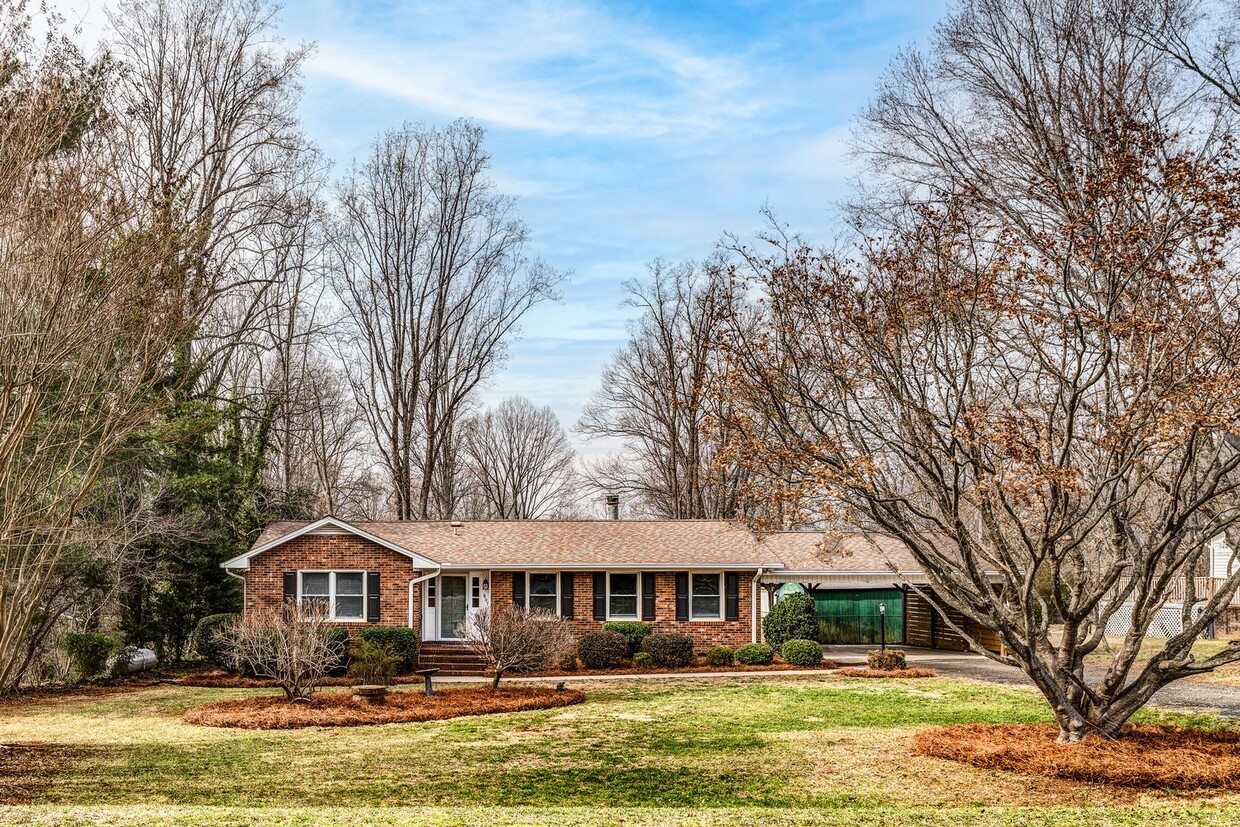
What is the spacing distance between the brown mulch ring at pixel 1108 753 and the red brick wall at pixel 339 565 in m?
15.2

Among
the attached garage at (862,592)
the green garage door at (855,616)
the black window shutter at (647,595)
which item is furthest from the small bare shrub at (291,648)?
the green garage door at (855,616)

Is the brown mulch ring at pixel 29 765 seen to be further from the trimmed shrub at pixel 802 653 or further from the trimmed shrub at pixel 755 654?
the trimmed shrub at pixel 802 653

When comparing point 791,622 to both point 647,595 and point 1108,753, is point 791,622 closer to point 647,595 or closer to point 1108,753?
point 647,595

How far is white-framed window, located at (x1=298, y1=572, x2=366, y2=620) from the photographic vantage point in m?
25.9

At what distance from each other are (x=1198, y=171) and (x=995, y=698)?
37.3 feet

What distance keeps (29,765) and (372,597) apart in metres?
13.1

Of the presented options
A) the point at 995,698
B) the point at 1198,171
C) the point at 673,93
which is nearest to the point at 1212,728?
the point at 995,698

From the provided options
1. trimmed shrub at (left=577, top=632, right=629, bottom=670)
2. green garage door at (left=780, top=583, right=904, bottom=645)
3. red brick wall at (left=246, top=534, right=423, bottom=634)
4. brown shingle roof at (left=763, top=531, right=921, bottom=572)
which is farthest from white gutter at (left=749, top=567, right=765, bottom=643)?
red brick wall at (left=246, top=534, right=423, bottom=634)

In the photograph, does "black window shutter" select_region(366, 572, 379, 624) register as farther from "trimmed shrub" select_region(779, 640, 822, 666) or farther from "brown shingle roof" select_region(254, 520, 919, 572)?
"trimmed shrub" select_region(779, 640, 822, 666)

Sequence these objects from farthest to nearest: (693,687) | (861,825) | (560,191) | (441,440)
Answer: (441,440) < (693,687) < (560,191) < (861,825)

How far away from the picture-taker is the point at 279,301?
33906 millimetres

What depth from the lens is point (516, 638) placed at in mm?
21062

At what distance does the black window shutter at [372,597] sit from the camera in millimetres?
25859

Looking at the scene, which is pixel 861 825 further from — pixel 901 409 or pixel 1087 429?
pixel 1087 429
